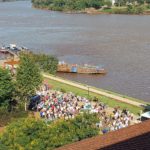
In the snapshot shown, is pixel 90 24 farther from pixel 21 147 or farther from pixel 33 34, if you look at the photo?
pixel 21 147

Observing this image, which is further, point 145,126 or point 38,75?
point 38,75

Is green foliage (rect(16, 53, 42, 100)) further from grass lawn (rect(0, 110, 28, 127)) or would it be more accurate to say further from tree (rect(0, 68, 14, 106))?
grass lawn (rect(0, 110, 28, 127))

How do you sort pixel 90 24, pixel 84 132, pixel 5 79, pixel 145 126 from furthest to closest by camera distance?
pixel 90 24 < pixel 5 79 < pixel 84 132 < pixel 145 126

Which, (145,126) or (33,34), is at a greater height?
(145,126)

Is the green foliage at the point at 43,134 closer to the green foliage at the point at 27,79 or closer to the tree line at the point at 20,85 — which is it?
the tree line at the point at 20,85

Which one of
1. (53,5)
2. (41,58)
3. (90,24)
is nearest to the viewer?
(41,58)

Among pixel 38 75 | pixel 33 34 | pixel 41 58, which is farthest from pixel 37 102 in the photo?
pixel 33 34

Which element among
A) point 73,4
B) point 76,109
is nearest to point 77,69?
point 76,109
